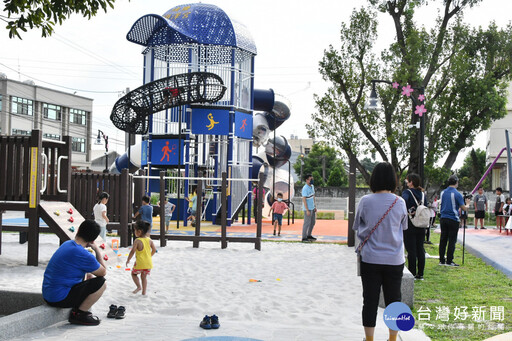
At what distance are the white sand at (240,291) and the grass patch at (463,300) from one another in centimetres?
73

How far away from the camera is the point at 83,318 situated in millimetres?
5996

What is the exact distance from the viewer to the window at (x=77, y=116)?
202 feet

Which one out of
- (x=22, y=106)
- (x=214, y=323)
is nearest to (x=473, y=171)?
(x=22, y=106)

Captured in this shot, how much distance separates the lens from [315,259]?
12.3 metres

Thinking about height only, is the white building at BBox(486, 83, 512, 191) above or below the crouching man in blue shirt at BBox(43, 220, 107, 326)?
above

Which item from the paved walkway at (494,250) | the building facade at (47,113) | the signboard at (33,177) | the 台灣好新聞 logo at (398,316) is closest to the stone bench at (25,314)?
the 台灣好新聞 logo at (398,316)

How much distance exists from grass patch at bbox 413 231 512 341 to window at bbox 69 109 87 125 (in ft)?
185

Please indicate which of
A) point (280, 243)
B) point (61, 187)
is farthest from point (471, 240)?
point (61, 187)

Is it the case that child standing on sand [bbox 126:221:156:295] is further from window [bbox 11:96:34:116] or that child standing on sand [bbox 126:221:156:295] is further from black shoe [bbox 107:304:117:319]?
window [bbox 11:96:34:116]

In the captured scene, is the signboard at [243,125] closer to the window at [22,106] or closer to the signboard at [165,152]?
the signboard at [165,152]

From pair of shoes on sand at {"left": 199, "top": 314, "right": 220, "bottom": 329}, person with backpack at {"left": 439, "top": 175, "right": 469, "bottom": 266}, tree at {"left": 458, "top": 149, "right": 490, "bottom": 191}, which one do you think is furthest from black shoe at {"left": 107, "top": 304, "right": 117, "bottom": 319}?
tree at {"left": 458, "top": 149, "right": 490, "bottom": 191}

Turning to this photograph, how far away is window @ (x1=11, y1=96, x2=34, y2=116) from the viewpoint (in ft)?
171

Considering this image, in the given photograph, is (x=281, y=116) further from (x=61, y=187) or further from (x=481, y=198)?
(x=61, y=187)

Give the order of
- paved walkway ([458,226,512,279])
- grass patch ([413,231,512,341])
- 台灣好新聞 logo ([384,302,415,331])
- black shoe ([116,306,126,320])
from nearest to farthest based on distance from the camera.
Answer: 1. 台灣好新聞 logo ([384,302,415,331])
2. grass patch ([413,231,512,341])
3. black shoe ([116,306,126,320])
4. paved walkway ([458,226,512,279])
